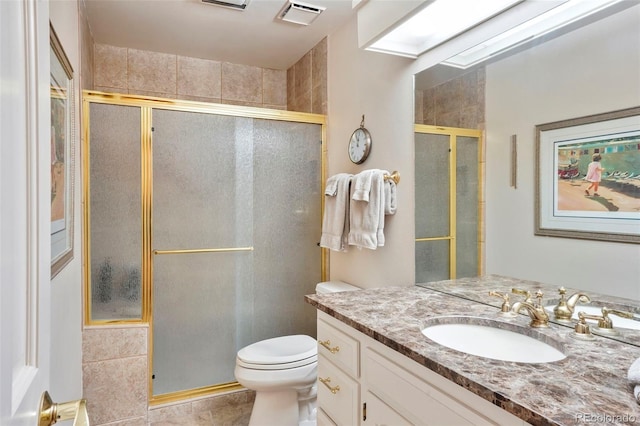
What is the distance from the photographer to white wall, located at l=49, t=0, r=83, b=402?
1297mm

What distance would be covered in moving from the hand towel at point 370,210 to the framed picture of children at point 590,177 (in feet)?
2.46

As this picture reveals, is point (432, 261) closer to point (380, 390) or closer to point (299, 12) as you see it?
point (380, 390)

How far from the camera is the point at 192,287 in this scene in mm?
2275

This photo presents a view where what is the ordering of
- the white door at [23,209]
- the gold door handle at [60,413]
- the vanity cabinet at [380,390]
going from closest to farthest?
the white door at [23,209], the gold door handle at [60,413], the vanity cabinet at [380,390]

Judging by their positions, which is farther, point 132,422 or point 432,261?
point 132,422

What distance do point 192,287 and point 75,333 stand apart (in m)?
0.65

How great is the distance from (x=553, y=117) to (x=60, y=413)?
1467mm

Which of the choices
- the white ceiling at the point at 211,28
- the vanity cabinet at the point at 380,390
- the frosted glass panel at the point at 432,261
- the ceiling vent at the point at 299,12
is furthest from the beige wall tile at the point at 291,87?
the vanity cabinet at the point at 380,390

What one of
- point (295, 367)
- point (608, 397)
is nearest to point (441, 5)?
point (608, 397)

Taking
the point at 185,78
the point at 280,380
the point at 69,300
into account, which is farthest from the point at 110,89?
the point at 280,380

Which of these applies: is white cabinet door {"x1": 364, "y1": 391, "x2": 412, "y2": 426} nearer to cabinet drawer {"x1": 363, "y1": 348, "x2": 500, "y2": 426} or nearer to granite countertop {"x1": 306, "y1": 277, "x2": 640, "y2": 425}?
cabinet drawer {"x1": 363, "y1": 348, "x2": 500, "y2": 426}

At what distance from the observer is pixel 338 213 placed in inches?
83.9

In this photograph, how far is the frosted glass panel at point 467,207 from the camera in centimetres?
152

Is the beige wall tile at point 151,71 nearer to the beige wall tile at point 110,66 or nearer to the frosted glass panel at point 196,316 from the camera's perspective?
the beige wall tile at point 110,66
